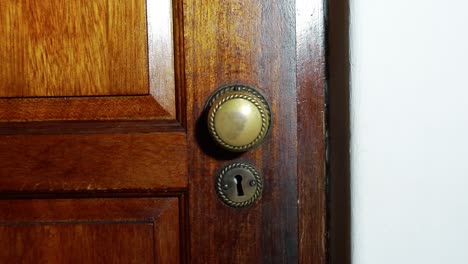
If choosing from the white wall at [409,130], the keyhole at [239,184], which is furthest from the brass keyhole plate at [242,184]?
the white wall at [409,130]

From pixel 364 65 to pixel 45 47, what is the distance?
0.98 feet

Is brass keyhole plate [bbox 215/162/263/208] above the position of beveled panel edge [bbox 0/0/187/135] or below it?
below

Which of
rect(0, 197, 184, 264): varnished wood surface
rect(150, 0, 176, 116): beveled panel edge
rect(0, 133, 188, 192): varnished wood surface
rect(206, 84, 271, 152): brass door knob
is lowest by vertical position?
rect(0, 197, 184, 264): varnished wood surface

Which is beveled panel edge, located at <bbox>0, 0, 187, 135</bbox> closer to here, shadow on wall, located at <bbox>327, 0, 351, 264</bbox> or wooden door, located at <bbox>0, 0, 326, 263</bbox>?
wooden door, located at <bbox>0, 0, 326, 263</bbox>

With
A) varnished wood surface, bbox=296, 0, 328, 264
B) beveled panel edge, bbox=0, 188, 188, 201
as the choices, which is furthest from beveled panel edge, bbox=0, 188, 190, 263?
varnished wood surface, bbox=296, 0, 328, 264

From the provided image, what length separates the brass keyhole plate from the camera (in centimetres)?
53

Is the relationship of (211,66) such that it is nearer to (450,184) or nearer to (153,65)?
(153,65)

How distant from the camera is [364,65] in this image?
0.45 metres

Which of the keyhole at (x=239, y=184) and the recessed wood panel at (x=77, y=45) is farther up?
the recessed wood panel at (x=77, y=45)

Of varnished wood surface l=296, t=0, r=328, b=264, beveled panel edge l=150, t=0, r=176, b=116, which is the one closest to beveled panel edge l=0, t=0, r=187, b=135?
beveled panel edge l=150, t=0, r=176, b=116

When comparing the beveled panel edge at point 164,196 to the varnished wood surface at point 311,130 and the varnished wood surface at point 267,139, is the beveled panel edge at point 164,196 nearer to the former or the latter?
the varnished wood surface at point 267,139

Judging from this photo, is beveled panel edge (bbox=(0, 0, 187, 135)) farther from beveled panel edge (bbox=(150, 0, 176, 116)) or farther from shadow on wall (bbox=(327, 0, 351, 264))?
shadow on wall (bbox=(327, 0, 351, 264))

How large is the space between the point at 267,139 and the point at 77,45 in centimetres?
20

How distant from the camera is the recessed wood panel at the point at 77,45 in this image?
1.75 ft
